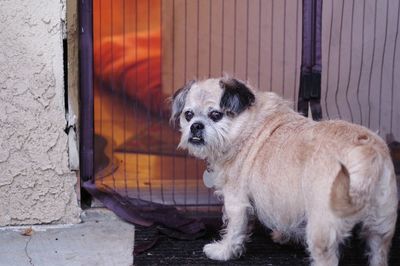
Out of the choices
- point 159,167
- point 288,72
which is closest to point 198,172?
point 159,167

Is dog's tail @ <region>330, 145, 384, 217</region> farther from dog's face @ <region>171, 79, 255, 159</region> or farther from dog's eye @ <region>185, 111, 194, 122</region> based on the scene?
dog's eye @ <region>185, 111, 194, 122</region>

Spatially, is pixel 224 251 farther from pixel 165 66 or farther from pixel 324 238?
pixel 165 66

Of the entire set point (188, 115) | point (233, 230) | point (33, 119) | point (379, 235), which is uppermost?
point (188, 115)

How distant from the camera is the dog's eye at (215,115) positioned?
170 inches

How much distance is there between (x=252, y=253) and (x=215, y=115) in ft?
3.32

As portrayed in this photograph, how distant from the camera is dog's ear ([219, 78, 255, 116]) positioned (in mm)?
4301

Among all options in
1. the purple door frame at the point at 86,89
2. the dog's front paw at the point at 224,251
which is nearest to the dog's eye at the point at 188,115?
the dog's front paw at the point at 224,251

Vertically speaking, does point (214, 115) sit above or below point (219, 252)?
above

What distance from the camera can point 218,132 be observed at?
14.2ft

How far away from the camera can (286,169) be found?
4.00 metres

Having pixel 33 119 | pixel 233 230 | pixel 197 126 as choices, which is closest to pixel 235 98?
pixel 197 126

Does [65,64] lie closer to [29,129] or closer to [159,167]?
[29,129]

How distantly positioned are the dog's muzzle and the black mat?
80cm

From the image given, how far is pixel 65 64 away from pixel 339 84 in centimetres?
209
